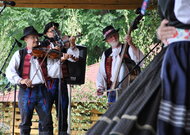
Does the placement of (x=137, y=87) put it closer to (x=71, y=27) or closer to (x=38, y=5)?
(x=38, y=5)

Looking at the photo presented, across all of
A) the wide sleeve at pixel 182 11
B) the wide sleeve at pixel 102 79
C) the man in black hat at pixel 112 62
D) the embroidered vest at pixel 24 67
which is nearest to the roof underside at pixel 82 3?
the man in black hat at pixel 112 62

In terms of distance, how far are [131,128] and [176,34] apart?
54 cm

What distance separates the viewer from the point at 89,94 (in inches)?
309

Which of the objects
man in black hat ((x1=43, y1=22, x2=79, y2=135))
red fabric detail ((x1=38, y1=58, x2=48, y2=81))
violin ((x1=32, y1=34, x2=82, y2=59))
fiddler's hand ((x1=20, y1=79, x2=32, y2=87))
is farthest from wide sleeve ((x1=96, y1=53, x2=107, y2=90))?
fiddler's hand ((x1=20, y1=79, x2=32, y2=87))

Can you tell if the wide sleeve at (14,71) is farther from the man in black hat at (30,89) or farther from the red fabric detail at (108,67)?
the red fabric detail at (108,67)

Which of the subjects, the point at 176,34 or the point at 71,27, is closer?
the point at 176,34

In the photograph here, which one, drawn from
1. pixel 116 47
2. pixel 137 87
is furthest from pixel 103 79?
pixel 137 87

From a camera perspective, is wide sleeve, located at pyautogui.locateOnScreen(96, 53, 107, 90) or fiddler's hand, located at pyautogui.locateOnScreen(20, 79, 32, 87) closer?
fiddler's hand, located at pyautogui.locateOnScreen(20, 79, 32, 87)

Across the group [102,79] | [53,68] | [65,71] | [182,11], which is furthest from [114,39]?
[182,11]

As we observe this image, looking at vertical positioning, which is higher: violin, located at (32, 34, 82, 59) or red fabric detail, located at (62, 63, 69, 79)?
violin, located at (32, 34, 82, 59)

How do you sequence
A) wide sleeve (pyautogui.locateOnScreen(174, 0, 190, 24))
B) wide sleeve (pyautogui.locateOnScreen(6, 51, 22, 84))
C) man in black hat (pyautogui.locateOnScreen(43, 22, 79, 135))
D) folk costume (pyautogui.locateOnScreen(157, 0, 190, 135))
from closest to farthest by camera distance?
folk costume (pyautogui.locateOnScreen(157, 0, 190, 135)) → wide sleeve (pyautogui.locateOnScreen(174, 0, 190, 24)) → wide sleeve (pyautogui.locateOnScreen(6, 51, 22, 84)) → man in black hat (pyautogui.locateOnScreen(43, 22, 79, 135))

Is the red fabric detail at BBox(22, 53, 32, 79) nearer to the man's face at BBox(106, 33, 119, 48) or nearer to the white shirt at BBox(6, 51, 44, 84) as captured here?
the white shirt at BBox(6, 51, 44, 84)

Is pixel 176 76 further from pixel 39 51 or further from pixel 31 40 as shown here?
pixel 31 40

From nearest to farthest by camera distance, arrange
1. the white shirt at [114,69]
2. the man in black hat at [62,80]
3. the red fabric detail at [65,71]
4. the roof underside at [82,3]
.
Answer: the white shirt at [114,69]
the man in black hat at [62,80]
the red fabric detail at [65,71]
the roof underside at [82,3]
